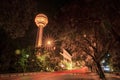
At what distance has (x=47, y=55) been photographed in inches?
1506

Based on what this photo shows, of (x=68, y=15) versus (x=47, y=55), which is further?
(x=47, y=55)

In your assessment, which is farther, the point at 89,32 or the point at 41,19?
the point at 41,19

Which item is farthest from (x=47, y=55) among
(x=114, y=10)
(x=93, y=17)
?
(x=114, y=10)

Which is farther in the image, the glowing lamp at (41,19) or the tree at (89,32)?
the glowing lamp at (41,19)

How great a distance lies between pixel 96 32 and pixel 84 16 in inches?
149

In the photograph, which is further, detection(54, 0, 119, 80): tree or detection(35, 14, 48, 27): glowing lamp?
detection(35, 14, 48, 27): glowing lamp

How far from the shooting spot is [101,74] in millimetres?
19781

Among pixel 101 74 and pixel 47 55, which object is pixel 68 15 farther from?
pixel 47 55

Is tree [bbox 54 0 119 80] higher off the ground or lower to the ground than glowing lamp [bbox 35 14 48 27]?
lower

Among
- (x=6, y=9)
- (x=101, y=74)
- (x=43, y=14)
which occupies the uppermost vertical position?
(x=43, y=14)

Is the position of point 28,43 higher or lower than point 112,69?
higher

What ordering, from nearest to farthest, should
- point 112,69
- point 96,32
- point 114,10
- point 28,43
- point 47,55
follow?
point 114,10, point 96,32, point 28,43, point 47,55, point 112,69

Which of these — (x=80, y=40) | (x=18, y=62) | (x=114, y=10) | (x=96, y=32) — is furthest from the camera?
(x=18, y=62)

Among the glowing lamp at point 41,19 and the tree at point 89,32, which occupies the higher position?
the glowing lamp at point 41,19
